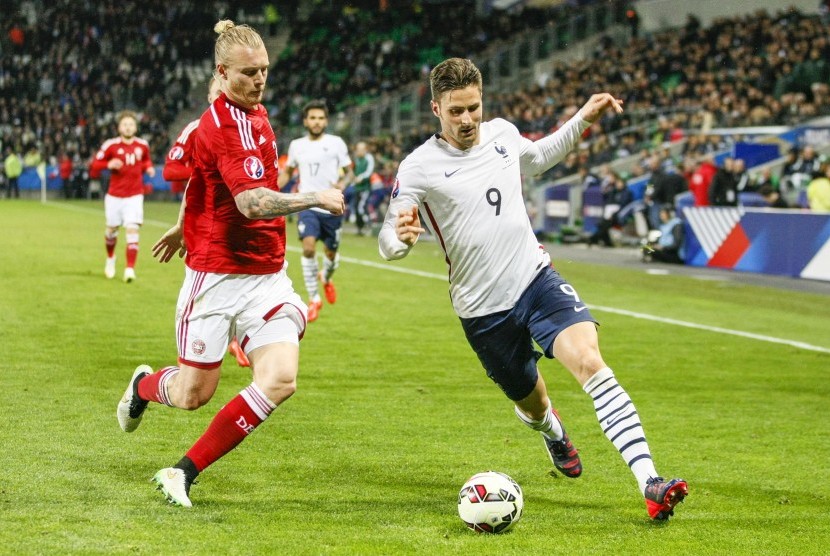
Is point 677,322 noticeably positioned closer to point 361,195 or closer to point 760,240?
point 760,240

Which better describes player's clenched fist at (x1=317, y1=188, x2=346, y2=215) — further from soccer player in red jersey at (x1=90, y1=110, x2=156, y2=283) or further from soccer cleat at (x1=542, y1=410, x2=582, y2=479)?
soccer player in red jersey at (x1=90, y1=110, x2=156, y2=283)

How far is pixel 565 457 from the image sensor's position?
6.95 meters

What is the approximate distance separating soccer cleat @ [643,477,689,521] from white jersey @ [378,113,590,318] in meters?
1.22

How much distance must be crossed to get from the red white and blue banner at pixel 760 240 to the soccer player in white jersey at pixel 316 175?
9.04 metres

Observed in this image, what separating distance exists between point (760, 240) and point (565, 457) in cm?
1559

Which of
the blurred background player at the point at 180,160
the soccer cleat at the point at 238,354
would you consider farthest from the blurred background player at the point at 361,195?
the blurred background player at the point at 180,160

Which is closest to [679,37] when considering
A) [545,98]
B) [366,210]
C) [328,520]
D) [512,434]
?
[545,98]

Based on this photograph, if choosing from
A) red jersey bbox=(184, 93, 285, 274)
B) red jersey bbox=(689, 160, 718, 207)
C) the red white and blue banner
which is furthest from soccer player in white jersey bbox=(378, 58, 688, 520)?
red jersey bbox=(689, 160, 718, 207)

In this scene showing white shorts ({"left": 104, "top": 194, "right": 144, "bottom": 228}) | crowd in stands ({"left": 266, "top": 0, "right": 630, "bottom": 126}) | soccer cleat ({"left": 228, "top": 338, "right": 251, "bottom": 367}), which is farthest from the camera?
crowd in stands ({"left": 266, "top": 0, "right": 630, "bottom": 126})

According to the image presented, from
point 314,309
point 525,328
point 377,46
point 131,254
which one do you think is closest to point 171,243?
point 525,328

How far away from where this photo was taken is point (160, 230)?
31.4m

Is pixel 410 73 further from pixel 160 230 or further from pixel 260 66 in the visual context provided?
pixel 260 66

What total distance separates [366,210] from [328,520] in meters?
26.3

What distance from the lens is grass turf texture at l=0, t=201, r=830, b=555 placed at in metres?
5.75
